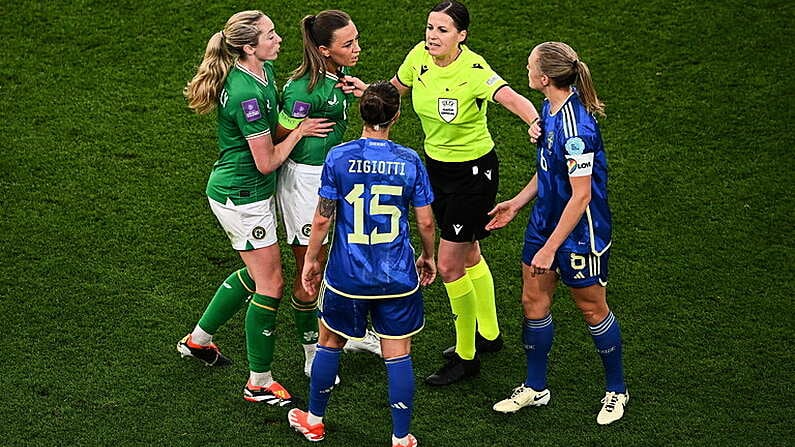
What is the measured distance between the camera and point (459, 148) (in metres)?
5.60

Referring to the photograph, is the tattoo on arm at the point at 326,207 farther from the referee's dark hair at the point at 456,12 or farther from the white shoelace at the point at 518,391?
the white shoelace at the point at 518,391

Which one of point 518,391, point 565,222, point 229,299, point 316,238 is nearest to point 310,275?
point 316,238

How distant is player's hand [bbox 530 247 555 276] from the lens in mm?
5066

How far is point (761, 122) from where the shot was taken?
8070 millimetres

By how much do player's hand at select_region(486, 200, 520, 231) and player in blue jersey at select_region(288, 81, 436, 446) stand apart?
0.49m

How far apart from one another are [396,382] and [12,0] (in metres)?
5.89

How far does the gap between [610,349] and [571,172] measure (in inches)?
38.3

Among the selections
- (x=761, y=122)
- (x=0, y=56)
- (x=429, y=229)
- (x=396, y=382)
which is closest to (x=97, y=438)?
(x=396, y=382)

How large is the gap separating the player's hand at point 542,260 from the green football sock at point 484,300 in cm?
80

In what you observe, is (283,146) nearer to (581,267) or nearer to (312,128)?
(312,128)

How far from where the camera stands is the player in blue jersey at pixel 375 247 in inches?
188

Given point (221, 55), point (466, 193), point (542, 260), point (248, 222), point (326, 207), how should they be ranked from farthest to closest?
1. point (466, 193)
2. point (248, 222)
3. point (221, 55)
4. point (542, 260)
5. point (326, 207)

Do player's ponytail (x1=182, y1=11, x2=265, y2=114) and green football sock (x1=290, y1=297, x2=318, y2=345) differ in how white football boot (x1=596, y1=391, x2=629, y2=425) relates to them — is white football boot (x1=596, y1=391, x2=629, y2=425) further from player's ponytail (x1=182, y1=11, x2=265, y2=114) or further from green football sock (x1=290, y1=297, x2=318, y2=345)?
player's ponytail (x1=182, y1=11, x2=265, y2=114)

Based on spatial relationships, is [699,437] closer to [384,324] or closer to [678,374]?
[678,374]
